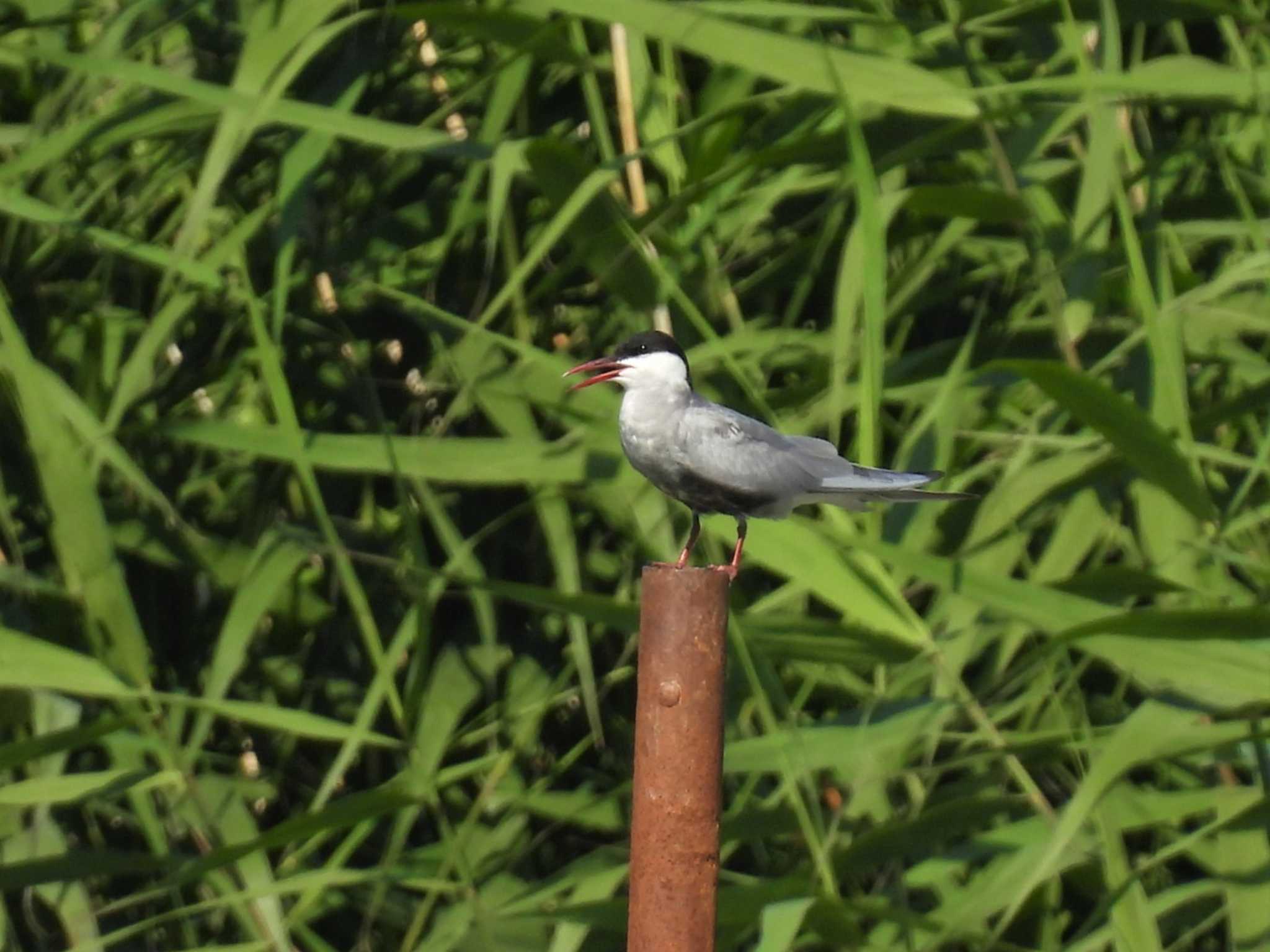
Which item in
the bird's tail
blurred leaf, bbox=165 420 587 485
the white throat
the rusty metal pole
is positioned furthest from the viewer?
blurred leaf, bbox=165 420 587 485

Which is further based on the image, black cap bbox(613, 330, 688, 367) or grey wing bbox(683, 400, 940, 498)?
black cap bbox(613, 330, 688, 367)

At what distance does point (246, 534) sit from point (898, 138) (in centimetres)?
75

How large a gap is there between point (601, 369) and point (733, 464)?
232 mm

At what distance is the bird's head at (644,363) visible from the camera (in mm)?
1607

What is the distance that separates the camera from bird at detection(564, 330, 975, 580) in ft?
4.89

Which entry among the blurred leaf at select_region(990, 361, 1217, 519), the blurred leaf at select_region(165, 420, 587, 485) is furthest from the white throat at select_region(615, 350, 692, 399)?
the blurred leaf at select_region(990, 361, 1217, 519)

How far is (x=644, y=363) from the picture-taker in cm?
163

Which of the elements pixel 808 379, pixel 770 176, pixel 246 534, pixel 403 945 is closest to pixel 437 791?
pixel 403 945

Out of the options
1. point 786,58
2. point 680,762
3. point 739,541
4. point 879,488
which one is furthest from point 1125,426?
point 680,762

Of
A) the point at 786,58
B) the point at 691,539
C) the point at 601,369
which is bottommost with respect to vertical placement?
the point at 691,539

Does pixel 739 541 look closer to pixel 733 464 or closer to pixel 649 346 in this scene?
pixel 733 464

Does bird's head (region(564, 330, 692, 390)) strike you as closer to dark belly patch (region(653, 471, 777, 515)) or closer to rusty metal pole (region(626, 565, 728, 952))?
dark belly patch (region(653, 471, 777, 515))

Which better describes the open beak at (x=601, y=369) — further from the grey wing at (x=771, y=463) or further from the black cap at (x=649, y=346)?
the grey wing at (x=771, y=463)

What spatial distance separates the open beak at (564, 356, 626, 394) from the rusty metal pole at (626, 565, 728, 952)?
0.42 metres
